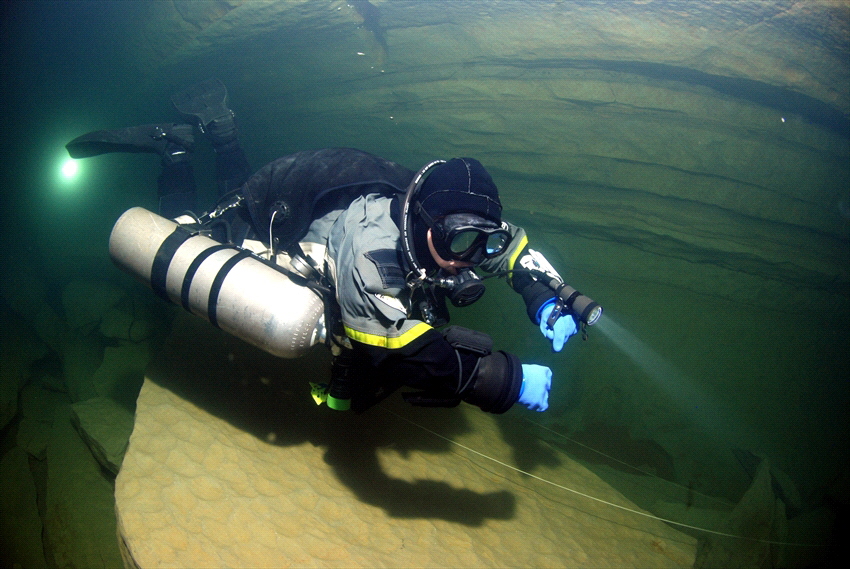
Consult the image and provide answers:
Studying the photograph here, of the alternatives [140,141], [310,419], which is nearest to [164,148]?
[140,141]

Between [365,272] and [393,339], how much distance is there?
445mm

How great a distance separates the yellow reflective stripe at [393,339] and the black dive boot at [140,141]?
4834 mm

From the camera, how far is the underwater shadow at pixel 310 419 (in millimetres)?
3117

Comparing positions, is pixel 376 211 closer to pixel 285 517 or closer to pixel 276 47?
pixel 285 517

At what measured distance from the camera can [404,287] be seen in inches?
89.8

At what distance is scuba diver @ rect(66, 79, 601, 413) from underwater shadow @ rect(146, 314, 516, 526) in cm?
82

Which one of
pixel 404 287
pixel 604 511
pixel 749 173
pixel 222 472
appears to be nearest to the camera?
pixel 404 287

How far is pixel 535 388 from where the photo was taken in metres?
2.36

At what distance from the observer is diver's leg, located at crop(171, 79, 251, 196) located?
5.53m

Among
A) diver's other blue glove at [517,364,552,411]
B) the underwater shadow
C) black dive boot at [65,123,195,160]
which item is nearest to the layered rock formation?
the underwater shadow

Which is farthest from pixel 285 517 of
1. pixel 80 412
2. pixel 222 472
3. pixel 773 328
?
pixel 773 328

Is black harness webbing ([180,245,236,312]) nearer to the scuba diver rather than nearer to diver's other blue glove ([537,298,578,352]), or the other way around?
the scuba diver

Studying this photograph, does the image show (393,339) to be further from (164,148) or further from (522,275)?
(164,148)

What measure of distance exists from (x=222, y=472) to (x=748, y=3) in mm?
7984
